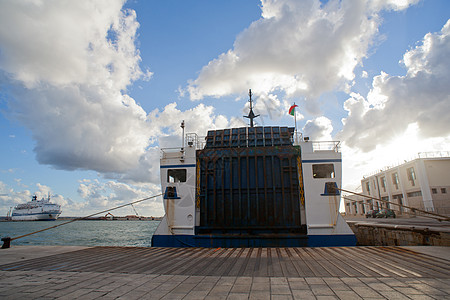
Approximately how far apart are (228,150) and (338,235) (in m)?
6.74

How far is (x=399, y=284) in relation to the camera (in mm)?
4742

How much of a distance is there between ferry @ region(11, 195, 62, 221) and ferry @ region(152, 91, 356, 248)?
13849cm

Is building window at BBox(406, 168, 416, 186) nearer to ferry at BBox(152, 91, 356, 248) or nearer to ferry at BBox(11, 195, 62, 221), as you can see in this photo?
ferry at BBox(152, 91, 356, 248)

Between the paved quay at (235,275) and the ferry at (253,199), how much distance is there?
9.94 ft

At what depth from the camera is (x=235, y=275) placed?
18.5ft

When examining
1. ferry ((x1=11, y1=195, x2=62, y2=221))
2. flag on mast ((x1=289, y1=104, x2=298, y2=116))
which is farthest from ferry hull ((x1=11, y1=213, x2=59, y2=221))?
flag on mast ((x1=289, y1=104, x2=298, y2=116))

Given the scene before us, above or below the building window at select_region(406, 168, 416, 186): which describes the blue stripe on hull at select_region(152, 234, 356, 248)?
below

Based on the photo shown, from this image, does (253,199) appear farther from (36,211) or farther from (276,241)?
(36,211)

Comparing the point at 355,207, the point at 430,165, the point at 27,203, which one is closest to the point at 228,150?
the point at 430,165

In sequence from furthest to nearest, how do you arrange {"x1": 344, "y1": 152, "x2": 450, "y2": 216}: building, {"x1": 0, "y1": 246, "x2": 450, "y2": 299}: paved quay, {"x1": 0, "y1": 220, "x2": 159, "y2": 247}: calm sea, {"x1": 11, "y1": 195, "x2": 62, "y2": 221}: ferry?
{"x1": 11, "y1": 195, "x2": 62, "y2": 221}: ferry → {"x1": 344, "y1": 152, "x2": 450, "y2": 216}: building → {"x1": 0, "y1": 220, "x2": 159, "y2": 247}: calm sea → {"x1": 0, "y1": 246, "x2": 450, "y2": 299}: paved quay

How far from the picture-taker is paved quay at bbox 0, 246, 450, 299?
4.46 meters

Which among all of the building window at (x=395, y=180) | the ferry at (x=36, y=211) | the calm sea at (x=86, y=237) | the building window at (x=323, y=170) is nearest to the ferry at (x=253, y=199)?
the building window at (x=323, y=170)

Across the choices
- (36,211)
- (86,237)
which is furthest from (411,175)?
(36,211)

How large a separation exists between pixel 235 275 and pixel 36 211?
489ft
